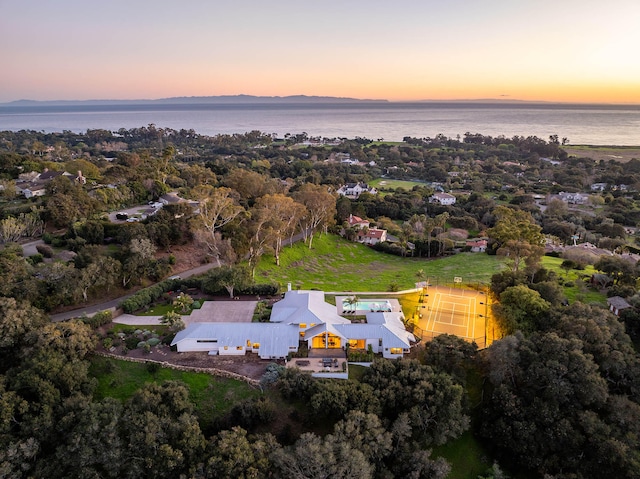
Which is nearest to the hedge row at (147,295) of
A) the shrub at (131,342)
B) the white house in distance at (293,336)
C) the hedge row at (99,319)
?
the hedge row at (99,319)

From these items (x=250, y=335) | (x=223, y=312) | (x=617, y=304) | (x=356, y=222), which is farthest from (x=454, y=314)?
(x=356, y=222)

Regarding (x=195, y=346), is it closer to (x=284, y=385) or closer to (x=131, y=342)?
(x=131, y=342)

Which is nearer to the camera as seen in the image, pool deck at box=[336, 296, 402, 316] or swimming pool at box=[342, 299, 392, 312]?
pool deck at box=[336, 296, 402, 316]

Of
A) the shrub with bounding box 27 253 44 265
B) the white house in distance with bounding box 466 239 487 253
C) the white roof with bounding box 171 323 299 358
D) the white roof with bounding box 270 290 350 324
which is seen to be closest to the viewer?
the white roof with bounding box 171 323 299 358

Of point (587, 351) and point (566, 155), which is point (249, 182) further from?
point (566, 155)

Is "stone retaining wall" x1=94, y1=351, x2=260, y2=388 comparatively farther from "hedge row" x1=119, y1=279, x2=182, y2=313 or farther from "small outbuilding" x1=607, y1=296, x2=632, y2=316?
"small outbuilding" x1=607, y1=296, x2=632, y2=316

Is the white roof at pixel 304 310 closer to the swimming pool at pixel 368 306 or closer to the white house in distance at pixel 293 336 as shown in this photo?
the white house in distance at pixel 293 336

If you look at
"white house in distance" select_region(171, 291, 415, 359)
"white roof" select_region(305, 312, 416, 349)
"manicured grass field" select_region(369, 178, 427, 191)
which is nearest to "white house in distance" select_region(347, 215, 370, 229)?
"white house in distance" select_region(171, 291, 415, 359)
